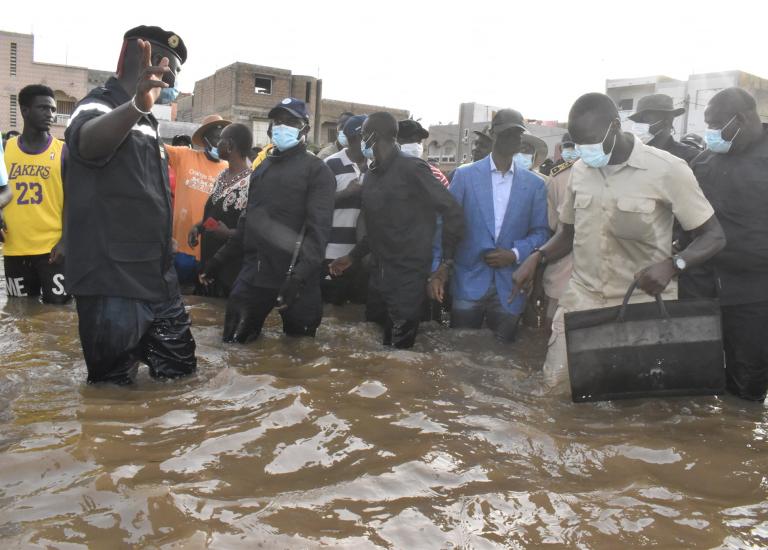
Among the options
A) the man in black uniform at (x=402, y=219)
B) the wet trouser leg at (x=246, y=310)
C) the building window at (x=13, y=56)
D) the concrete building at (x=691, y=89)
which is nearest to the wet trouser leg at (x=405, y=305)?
the man in black uniform at (x=402, y=219)

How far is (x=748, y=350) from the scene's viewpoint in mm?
4102

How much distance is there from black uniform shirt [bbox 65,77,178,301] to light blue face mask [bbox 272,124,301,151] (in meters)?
1.55

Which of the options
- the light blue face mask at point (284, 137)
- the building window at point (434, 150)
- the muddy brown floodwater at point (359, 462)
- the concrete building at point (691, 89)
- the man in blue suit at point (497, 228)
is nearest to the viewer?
the muddy brown floodwater at point (359, 462)

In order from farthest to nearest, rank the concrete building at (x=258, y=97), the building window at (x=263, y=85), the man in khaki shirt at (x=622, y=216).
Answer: the building window at (x=263, y=85), the concrete building at (x=258, y=97), the man in khaki shirt at (x=622, y=216)

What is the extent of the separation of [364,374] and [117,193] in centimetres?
186

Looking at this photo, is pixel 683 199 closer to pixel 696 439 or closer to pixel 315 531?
pixel 696 439

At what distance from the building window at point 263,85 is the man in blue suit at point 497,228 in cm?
3619

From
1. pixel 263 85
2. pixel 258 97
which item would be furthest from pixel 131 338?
pixel 263 85

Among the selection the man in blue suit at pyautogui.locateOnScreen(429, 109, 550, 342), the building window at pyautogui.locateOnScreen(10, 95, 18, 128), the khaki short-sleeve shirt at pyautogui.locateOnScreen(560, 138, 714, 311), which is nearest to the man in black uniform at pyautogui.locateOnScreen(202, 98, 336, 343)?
the man in blue suit at pyautogui.locateOnScreen(429, 109, 550, 342)

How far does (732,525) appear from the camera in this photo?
239 cm

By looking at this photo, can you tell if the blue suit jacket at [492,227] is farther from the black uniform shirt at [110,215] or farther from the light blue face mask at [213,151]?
the light blue face mask at [213,151]

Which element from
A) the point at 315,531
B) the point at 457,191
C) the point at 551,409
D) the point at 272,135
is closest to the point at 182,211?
the point at 272,135

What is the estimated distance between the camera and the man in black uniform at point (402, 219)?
189 inches

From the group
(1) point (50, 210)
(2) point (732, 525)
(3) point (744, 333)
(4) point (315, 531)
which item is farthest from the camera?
(1) point (50, 210)
